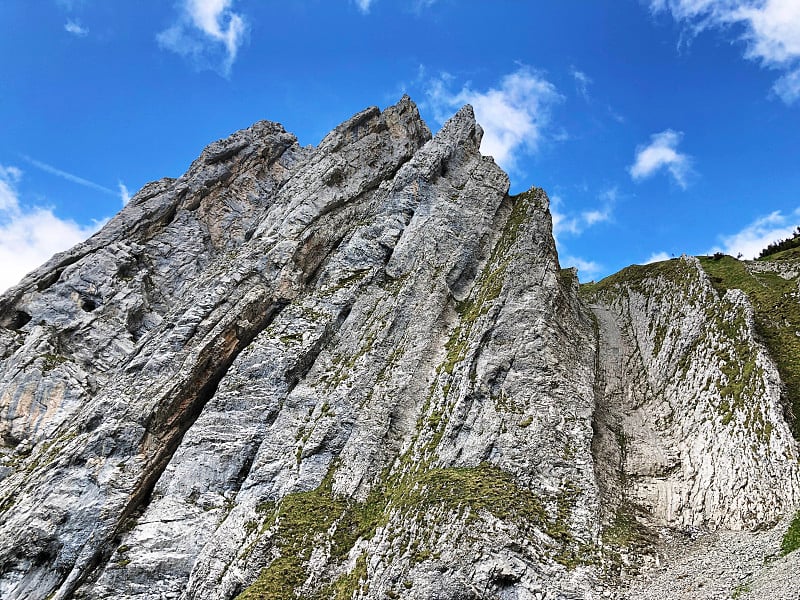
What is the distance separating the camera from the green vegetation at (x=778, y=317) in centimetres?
2759

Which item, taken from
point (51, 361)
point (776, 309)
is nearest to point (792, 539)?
point (776, 309)

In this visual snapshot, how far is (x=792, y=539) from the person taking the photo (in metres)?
19.3

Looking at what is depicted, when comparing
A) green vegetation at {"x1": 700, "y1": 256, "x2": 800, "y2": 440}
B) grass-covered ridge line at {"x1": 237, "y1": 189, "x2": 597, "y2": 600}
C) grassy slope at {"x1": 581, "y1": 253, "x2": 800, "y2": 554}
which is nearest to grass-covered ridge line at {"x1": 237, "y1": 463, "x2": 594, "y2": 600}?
grass-covered ridge line at {"x1": 237, "y1": 189, "x2": 597, "y2": 600}

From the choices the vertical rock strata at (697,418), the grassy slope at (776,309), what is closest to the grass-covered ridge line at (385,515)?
the vertical rock strata at (697,418)

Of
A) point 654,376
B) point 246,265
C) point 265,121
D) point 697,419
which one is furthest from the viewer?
point 265,121

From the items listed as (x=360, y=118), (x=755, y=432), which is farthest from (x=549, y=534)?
(x=360, y=118)

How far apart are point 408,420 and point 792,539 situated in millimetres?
20107

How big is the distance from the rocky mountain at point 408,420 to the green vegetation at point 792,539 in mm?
159

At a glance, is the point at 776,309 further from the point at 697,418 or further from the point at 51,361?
the point at 51,361

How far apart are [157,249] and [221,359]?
31.6 meters

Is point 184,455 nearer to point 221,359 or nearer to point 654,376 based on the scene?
point 221,359

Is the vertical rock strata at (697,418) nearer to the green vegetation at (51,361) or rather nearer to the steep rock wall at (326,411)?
the steep rock wall at (326,411)

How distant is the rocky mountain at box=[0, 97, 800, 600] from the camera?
23578 mm

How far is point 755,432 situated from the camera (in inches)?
1005
